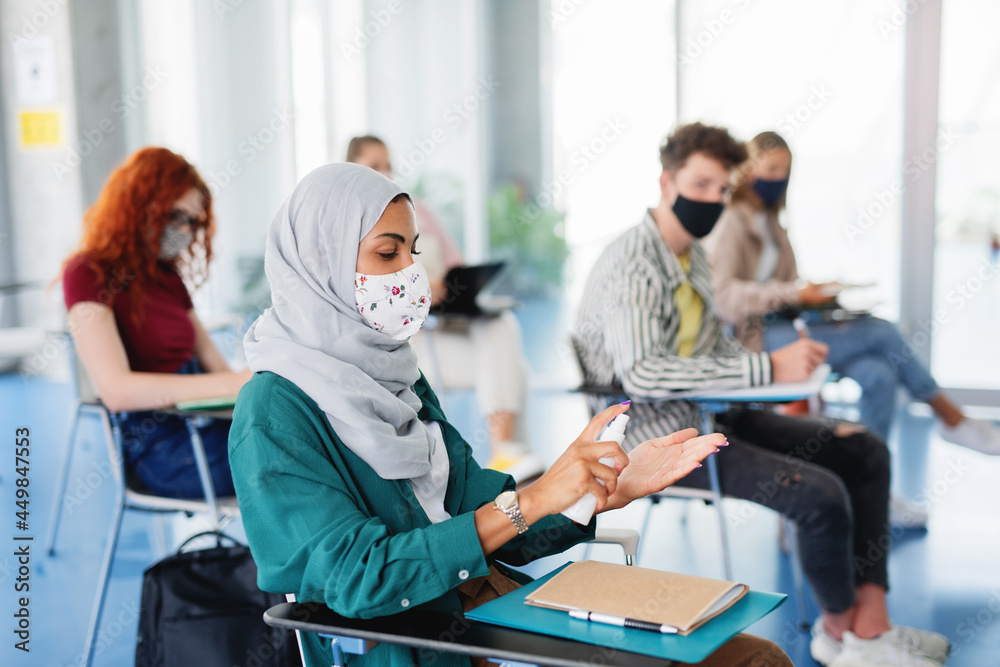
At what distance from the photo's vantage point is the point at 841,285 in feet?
11.3

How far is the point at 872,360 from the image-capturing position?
11.3ft

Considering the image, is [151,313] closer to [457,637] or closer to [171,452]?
[171,452]

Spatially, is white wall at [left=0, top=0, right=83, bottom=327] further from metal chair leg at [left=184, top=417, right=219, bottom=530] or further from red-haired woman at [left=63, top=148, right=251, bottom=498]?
metal chair leg at [left=184, top=417, right=219, bottom=530]

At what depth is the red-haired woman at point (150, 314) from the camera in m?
2.35

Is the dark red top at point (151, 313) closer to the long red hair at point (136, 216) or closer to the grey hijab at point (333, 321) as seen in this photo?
the long red hair at point (136, 216)

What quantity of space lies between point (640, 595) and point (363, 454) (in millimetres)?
453

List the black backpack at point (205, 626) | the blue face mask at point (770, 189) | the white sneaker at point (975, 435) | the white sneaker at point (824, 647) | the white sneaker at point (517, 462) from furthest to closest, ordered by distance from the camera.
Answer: the blue face mask at point (770, 189) → the white sneaker at point (975, 435) → the white sneaker at point (517, 462) → the white sneaker at point (824, 647) → the black backpack at point (205, 626)

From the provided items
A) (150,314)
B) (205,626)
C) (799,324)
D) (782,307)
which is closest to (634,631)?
(205,626)

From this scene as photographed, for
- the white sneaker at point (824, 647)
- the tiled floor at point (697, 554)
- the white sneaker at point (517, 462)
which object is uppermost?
the white sneaker at point (517, 462)

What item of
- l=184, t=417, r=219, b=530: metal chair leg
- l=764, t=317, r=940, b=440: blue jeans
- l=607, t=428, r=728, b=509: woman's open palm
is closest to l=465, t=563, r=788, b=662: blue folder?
l=607, t=428, r=728, b=509: woman's open palm

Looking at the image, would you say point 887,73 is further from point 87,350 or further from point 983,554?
point 87,350

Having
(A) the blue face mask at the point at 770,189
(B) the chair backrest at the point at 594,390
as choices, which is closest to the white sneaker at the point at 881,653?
(B) the chair backrest at the point at 594,390

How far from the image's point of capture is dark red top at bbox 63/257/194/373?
2410 millimetres

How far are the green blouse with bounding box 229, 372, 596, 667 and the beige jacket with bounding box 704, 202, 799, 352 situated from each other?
2.27 metres
